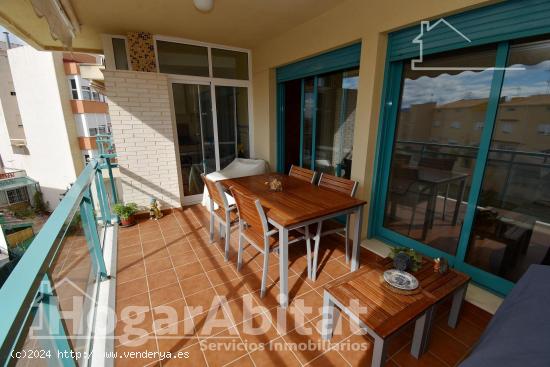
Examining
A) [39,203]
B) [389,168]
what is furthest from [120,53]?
[39,203]

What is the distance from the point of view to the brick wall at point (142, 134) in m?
3.54

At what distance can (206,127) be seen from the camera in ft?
14.6

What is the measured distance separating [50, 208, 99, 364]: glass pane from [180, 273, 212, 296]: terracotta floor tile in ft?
2.30

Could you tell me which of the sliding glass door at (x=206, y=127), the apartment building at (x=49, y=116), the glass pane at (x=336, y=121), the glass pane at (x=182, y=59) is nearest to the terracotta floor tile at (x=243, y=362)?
the glass pane at (x=336, y=121)

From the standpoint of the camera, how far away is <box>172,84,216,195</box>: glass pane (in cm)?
420

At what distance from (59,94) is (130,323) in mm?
15499

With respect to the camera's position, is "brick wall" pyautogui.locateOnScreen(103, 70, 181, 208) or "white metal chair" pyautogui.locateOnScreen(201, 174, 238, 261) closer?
"white metal chair" pyautogui.locateOnScreen(201, 174, 238, 261)

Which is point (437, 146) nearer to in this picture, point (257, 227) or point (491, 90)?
point (491, 90)

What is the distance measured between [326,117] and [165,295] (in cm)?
307

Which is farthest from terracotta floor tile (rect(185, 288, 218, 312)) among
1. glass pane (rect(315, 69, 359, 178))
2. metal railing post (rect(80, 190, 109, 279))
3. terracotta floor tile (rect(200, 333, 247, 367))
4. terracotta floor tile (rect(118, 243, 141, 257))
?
glass pane (rect(315, 69, 359, 178))

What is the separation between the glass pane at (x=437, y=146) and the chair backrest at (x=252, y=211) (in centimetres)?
176

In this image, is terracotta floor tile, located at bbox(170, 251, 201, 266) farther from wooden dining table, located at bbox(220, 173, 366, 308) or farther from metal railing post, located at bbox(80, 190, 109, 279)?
wooden dining table, located at bbox(220, 173, 366, 308)

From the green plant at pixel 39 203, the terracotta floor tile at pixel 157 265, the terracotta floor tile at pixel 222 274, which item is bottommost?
the green plant at pixel 39 203

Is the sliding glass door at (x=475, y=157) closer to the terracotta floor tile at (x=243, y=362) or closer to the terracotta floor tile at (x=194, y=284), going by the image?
the terracotta floor tile at (x=243, y=362)
